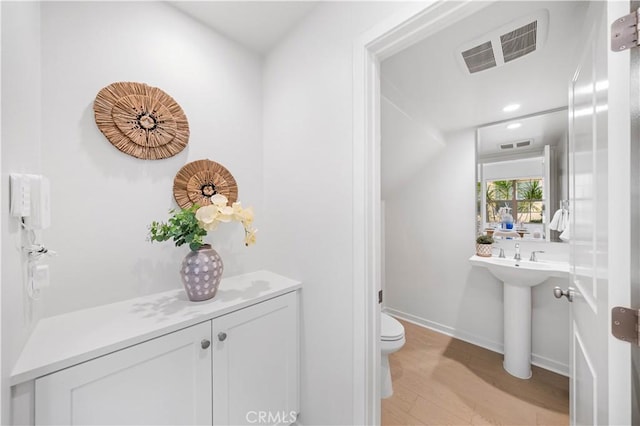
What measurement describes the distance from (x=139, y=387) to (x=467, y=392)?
198 cm

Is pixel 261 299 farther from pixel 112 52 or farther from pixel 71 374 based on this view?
pixel 112 52

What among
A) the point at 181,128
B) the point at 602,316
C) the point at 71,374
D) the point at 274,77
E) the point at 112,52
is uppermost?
the point at 274,77

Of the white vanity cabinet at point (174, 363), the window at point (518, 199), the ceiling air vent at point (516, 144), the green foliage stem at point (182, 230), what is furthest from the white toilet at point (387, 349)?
the ceiling air vent at point (516, 144)

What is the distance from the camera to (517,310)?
1.88 metres

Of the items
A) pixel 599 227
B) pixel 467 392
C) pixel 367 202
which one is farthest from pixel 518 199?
pixel 367 202

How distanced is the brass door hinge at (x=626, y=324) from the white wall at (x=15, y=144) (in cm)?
145

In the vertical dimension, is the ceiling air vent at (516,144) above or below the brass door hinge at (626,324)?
above

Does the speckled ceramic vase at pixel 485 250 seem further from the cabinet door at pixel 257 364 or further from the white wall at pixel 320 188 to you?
the cabinet door at pixel 257 364

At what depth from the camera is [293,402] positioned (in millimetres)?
1331

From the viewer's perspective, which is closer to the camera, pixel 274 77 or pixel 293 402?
pixel 293 402

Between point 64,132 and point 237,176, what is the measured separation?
2.54 ft

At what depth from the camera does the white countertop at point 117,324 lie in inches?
28.3

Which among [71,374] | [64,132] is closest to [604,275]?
[71,374]

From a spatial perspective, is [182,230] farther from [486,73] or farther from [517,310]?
[517,310]
